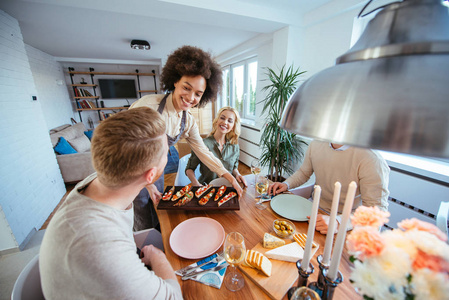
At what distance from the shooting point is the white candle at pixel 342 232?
453 millimetres

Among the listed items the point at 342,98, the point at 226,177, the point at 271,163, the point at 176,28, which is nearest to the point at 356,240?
the point at 342,98

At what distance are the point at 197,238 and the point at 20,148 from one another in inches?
101

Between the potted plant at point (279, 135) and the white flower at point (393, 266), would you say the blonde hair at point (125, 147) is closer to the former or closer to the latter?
the white flower at point (393, 266)

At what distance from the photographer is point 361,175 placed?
128 cm

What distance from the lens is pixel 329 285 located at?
53cm

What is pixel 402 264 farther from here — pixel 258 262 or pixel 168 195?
pixel 168 195

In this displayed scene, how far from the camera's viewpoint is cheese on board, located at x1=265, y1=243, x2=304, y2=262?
0.77m

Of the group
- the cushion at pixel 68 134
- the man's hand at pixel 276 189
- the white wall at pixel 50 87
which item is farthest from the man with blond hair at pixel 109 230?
the white wall at pixel 50 87

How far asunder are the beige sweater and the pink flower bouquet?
99 centimetres

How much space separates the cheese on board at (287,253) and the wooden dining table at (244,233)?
0.03m

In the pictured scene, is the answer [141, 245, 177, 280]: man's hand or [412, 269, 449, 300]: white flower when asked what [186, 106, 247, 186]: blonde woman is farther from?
[412, 269, 449, 300]: white flower

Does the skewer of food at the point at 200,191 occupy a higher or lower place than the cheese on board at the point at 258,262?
higher

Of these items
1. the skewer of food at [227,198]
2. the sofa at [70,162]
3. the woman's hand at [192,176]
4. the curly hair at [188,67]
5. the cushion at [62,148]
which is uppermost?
the curly hair at [188,67]

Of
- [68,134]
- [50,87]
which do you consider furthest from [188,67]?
[50,87]
